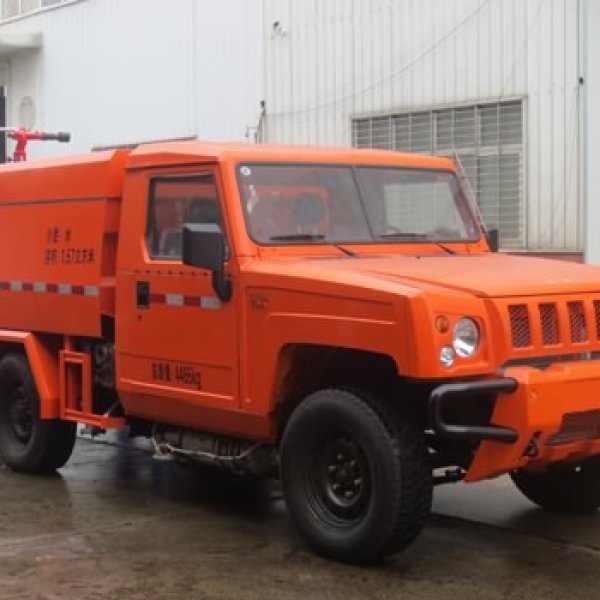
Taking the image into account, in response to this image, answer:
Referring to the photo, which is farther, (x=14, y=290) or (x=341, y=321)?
(x=14, y=290)

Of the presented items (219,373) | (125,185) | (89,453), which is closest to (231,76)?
(89,453)

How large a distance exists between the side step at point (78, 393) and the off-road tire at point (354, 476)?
1.89m

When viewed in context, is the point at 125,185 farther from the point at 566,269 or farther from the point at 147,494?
the point at 566,269

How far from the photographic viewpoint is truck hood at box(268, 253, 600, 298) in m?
5.41

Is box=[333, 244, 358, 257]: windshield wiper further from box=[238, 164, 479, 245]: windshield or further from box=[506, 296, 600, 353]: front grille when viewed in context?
box=[506, 296, 600, 353]: front grille

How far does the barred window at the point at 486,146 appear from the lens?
12.5 meters

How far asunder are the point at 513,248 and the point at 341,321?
7405 millimetres

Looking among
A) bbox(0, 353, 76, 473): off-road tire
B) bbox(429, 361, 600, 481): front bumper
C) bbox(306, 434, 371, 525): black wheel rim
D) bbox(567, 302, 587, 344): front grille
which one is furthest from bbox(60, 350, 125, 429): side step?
bbox(567, 302, 587, 344): front grille

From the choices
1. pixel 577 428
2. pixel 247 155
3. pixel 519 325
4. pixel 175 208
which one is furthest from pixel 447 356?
pixel 175 208

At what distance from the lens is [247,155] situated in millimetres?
6430

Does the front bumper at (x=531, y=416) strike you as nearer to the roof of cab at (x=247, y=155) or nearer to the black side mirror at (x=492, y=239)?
the black side mirror at (x=492, y=239)

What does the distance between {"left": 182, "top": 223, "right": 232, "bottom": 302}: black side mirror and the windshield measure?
0.26 meters

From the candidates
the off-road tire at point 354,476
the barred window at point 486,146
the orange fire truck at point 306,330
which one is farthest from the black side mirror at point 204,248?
the barred window at point 486,146

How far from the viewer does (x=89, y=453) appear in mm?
8961
